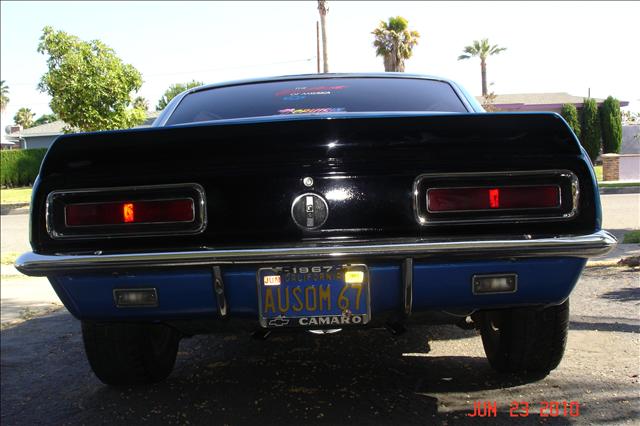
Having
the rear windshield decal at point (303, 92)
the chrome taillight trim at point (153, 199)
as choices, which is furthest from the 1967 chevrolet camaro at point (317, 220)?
the rear windshield decal at point (303, 92)

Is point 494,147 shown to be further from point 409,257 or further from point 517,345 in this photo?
point 517,345

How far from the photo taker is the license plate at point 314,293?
2.14 metres

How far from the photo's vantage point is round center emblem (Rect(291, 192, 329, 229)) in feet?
7.20

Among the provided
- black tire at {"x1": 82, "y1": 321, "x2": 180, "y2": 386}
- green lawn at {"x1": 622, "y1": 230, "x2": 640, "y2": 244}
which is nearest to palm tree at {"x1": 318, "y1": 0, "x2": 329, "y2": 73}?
green lawn at {"x1": 622, "y1": 230, "x2": 640, "y2": 244}

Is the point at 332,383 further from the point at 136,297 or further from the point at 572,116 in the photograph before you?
the point at 572,116

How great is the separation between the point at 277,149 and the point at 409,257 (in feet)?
2.12

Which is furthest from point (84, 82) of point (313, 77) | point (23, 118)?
point (23, 118)

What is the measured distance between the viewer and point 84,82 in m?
19.4

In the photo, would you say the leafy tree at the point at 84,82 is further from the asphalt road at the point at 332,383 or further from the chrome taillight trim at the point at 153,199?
the chrome taillight trim at the point at 153,199

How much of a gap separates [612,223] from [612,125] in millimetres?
22284

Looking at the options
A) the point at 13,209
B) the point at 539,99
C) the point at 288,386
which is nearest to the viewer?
the point at 288,386

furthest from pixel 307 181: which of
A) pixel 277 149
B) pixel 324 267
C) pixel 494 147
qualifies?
pixel 494 147

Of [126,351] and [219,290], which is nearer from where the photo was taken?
[219,290]

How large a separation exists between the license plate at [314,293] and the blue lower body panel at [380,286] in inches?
1.7
